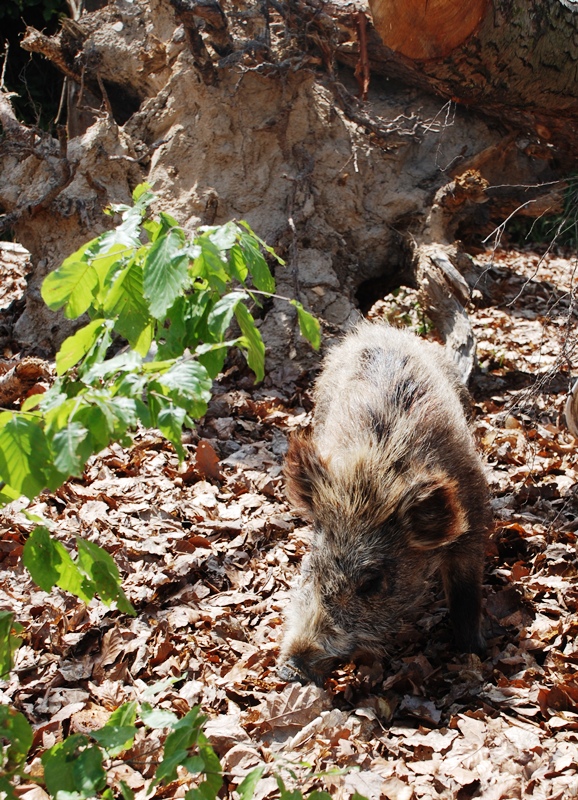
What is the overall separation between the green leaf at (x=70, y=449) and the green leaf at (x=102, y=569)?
563mm

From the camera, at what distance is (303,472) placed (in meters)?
4.05

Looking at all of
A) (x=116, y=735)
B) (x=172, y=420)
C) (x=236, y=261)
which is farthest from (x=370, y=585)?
(x=172, y=420)

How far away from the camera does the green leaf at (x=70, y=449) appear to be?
5.40 feet

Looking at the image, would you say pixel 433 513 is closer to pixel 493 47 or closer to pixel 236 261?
pixel 236 261

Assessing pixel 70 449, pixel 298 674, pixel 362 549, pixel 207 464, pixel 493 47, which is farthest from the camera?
pixel 207 464

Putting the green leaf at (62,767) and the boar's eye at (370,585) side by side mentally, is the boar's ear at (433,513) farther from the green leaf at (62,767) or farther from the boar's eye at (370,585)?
the green leaf at (62,767)

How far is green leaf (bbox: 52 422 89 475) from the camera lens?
1646 millimetres

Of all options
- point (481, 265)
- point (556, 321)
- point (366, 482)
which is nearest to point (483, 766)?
point (366, 482)

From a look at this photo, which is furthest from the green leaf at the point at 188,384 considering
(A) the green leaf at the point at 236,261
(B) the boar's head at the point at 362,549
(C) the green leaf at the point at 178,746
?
(B) the boar's head at the point at 362,549

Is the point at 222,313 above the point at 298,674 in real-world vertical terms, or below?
above

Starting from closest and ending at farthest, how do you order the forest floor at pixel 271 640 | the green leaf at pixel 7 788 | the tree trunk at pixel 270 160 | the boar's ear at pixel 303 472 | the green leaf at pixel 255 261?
the green leaf at pixel 7 788 < the green leaf at pixel 255 261 < the forest floor at pixel 271 640 < the boar's ear at pixel 303 472 < the tree trunk at pixel 270 160

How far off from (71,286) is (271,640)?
270cm

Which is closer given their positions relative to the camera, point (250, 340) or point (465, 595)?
point (250, 340)

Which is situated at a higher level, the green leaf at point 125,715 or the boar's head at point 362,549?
the green leaf at point 125,715
